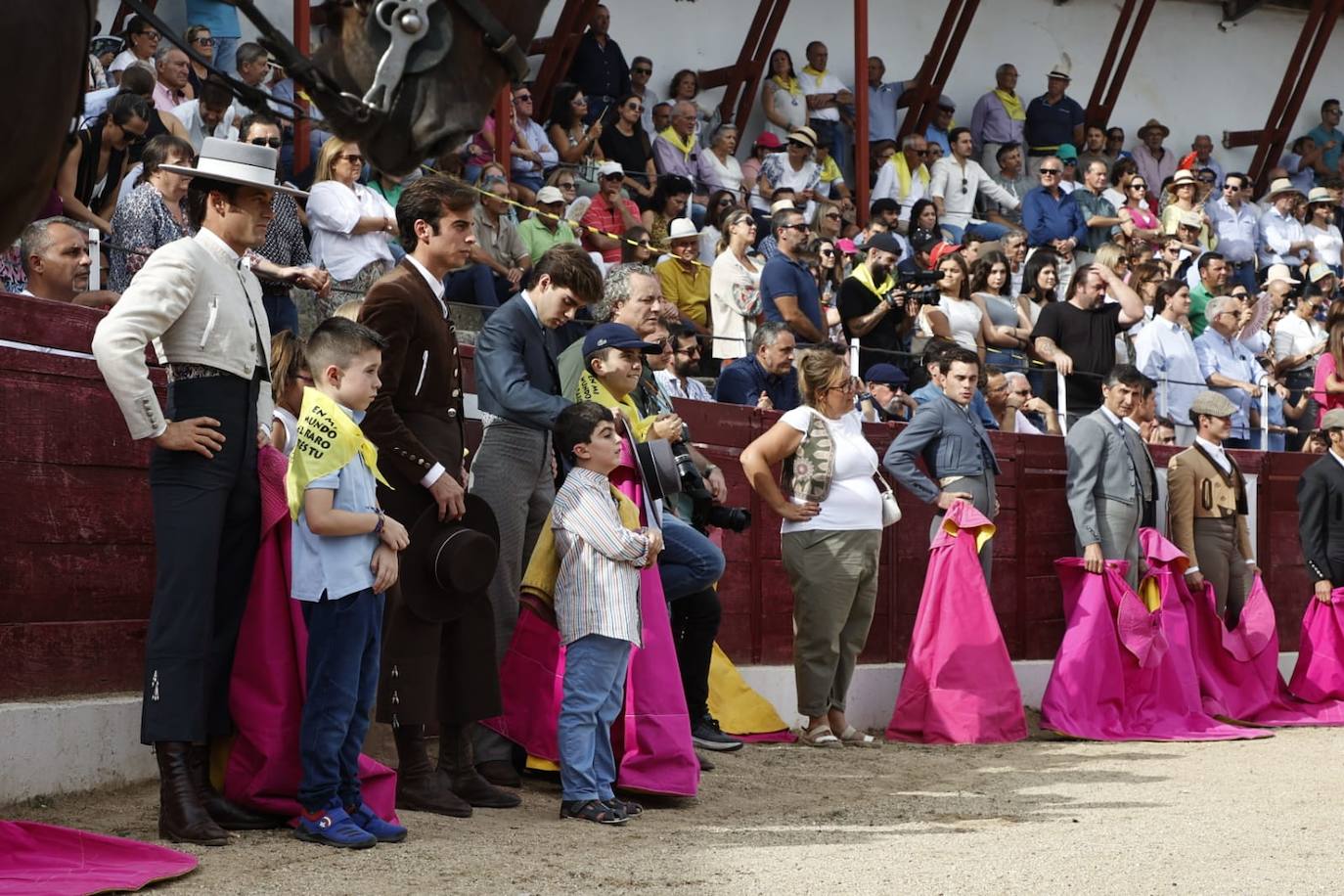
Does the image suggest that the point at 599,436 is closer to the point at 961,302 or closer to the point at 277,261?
the point at 277,261

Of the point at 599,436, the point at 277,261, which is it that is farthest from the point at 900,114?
the point at 599,436

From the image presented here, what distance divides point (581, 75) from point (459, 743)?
361 inches

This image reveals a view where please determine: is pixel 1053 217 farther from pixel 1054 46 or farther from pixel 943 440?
pixel 943 440

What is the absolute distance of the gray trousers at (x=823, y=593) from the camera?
7332 mm

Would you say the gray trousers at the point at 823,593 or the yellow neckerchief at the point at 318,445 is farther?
the gray trousers at the point at 823,593

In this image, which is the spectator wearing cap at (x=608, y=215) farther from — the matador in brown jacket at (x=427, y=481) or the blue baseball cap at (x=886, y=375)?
the matador in brown jacket at (x=427, y=481)

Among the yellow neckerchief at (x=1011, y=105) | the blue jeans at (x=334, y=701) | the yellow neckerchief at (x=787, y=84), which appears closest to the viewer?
the blue jeans at (x=334, y=701)

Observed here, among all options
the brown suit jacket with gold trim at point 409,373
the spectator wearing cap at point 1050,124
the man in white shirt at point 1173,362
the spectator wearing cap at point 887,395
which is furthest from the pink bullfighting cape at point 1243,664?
the spectator wearing cap at point 1050,124

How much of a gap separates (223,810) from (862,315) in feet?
20.8

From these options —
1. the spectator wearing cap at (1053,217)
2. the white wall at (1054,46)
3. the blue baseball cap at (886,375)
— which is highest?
the white wall at (1054,46)

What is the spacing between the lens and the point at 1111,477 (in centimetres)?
881

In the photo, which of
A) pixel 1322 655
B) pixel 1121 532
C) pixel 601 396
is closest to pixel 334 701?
pixel 601 396

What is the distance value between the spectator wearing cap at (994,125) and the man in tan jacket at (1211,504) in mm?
7373

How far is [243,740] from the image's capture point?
15.0ft
